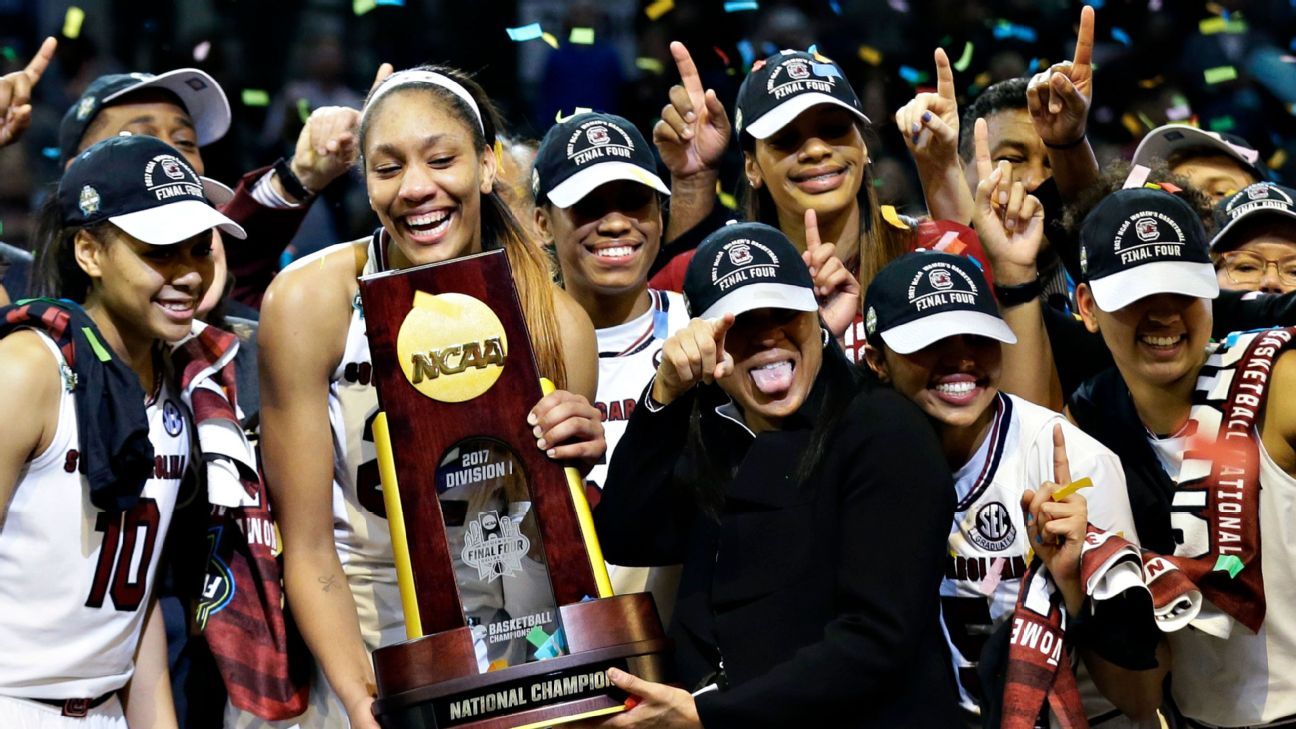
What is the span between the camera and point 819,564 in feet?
8.86

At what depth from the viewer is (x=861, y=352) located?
11.4 ft

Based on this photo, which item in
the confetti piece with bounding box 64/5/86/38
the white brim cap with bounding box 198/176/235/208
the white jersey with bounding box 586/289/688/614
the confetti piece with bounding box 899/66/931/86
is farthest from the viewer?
the confetti piece with bounding box 64/5/86/38

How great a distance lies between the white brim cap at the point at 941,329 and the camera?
2951mm

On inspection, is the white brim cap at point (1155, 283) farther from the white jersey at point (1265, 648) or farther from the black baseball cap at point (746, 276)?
the black baseball cap at point (746, 276)

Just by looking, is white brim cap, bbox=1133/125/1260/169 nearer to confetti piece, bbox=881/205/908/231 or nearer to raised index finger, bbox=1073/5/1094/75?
raised index finger, bbox=1073/5/1094/75

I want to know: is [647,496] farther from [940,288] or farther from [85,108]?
[85,108]

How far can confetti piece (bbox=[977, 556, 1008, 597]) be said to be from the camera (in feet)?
9.81

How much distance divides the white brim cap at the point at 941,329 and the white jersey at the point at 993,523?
0.64ft

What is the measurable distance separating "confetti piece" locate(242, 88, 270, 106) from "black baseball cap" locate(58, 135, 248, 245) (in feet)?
12.9

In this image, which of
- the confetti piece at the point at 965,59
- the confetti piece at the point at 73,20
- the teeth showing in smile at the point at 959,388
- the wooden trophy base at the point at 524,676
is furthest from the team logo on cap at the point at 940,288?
the confetti piece at the point at 73,20

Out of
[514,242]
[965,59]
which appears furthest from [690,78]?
[965,59]

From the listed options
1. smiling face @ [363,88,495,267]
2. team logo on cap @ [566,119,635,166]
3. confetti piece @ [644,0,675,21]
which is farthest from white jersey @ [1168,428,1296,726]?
confetti piece @ [644,0,675,21]

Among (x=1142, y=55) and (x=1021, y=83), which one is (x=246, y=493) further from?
(x=1142, y=55)

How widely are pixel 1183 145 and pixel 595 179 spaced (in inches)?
73.4
